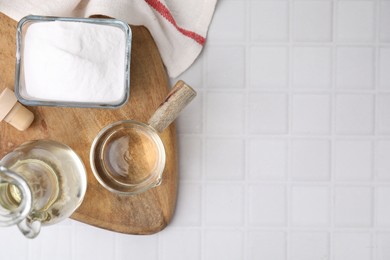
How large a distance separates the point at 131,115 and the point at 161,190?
0.10 meters

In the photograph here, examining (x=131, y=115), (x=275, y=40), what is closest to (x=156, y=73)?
(x=131, y=115)

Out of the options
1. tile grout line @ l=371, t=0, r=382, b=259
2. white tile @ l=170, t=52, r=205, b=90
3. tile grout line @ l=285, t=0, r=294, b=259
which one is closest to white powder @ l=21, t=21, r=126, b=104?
white tile @ l=170, t=52, r=205, b=90

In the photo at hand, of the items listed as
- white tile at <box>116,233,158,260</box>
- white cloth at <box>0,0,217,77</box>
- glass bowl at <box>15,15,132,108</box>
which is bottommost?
white tile at <box>116,233,158,260</box>

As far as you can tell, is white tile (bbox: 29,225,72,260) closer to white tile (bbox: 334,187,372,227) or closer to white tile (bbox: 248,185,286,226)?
white tile (bbox: 248,185,286,226)

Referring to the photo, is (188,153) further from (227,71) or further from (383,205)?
(383,205)

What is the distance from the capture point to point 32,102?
60 centimetres

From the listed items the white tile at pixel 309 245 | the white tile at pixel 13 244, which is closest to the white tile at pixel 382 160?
the white tile at pixel 309 245

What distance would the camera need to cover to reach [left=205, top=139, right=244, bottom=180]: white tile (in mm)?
699

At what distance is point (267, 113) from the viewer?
2.29 ft

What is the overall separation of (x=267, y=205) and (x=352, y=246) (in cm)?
13

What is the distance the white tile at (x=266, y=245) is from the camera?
71 centimetres

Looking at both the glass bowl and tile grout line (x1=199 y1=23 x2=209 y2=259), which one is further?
tile grout line (x1=199 y1=23 x2=209 y2=259)

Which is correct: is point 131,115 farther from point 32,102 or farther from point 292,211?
point 292,211

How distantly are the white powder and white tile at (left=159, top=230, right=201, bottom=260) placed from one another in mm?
209
